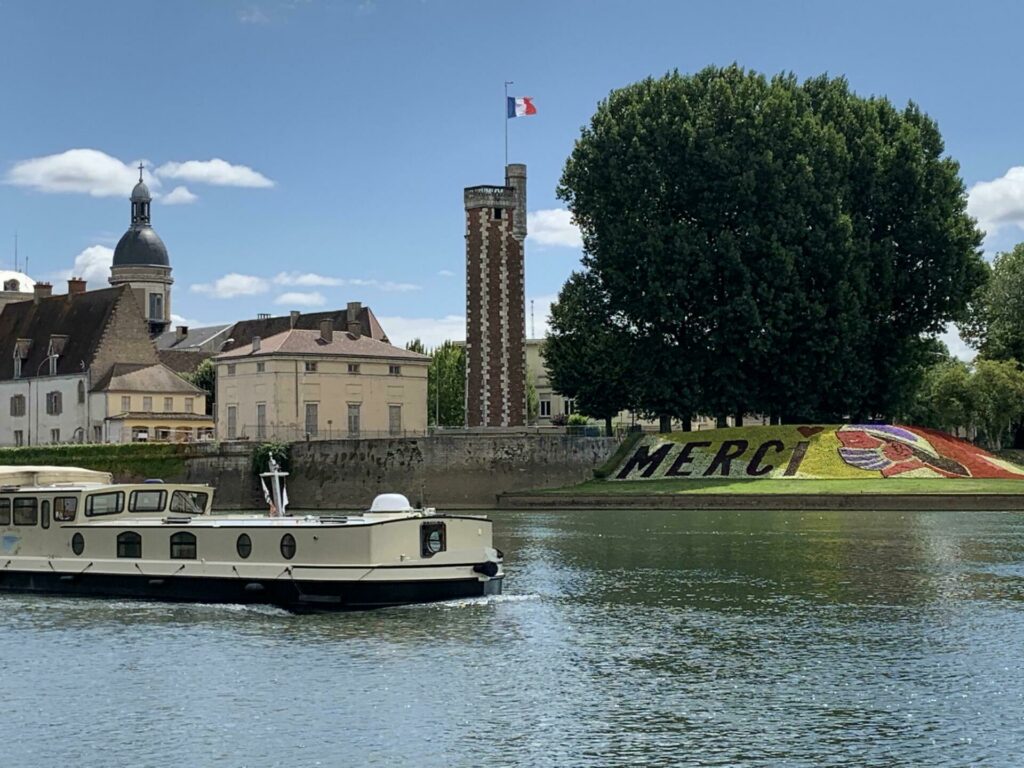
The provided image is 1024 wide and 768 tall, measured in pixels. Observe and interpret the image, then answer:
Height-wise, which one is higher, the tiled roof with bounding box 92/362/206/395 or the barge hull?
the tiled roof with bounding box 92/362/206/395

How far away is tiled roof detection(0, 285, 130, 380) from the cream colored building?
610 inches

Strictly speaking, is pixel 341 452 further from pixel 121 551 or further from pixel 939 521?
pixel 121 551

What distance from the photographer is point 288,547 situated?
157 feet

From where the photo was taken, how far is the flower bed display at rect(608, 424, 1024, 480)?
9800cm

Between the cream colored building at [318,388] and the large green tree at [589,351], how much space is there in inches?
472

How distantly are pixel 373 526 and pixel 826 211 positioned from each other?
6096 centimetres

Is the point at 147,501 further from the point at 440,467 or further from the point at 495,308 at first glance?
the point at 495,308

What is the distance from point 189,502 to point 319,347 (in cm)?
6796

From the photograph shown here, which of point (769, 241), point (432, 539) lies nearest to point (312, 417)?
point (769, 241)

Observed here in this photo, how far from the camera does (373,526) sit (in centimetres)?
4631

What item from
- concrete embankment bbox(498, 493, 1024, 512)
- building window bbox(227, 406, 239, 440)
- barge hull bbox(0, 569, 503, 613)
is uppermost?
building window bbox(227, 406, 239, 440)

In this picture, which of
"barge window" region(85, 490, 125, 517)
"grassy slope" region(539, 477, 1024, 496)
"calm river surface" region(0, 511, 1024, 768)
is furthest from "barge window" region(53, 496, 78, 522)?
"grassy slope" region(539, 477, 1024, 496)

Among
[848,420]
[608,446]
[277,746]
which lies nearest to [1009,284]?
[848,420]

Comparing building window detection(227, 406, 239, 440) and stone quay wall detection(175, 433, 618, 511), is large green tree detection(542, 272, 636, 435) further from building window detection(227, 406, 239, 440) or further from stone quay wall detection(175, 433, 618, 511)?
building window detection(227, 406, 239, 440)
